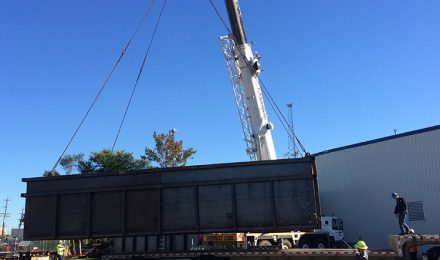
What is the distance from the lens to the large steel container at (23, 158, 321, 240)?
11812 mm

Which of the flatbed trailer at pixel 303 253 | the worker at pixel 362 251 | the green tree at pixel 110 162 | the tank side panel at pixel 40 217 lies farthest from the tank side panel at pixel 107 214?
the green tree at pixel 110 162

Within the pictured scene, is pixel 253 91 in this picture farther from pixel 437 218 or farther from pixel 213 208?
pixel 437 218

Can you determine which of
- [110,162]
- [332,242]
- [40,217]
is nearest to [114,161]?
[110,162]

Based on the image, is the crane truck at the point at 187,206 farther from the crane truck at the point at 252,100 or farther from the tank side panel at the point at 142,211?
the crane truck at the point at 252,100

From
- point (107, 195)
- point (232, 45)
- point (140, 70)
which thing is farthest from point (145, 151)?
point (107, 195)

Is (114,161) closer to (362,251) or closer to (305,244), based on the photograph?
(305,244)

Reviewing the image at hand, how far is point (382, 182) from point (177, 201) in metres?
17.6

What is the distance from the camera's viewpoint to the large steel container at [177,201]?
1181 centimetres

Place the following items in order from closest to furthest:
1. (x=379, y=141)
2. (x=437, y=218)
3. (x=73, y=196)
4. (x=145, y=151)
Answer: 1. (x=73, y=196)
2. (x=437, y=218)
3. (x=379, y=141)
4. (x=145, y=151)

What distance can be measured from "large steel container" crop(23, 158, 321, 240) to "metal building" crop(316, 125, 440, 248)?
1454 centimetres

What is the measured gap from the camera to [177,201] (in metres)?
12.3

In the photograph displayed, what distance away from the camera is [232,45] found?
19.7 metres

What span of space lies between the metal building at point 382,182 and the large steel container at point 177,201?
14.5 m

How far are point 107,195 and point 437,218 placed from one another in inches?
711
